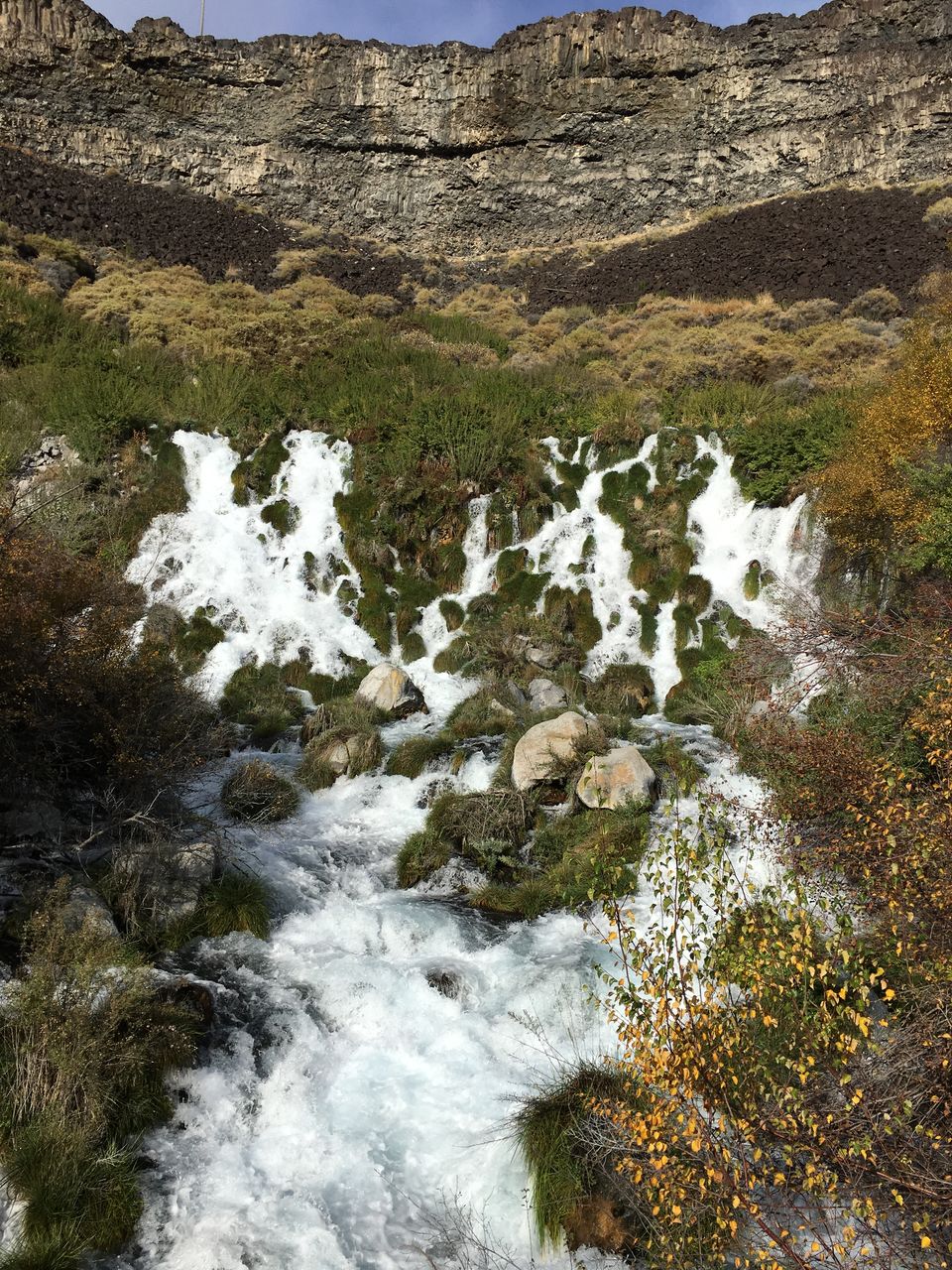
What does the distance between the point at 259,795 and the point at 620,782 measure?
4.71 metres

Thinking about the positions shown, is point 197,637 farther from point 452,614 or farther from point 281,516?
point 452,614

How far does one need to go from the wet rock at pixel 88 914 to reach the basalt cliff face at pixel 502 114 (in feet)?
139

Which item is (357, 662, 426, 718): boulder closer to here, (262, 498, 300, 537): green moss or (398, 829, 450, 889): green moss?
(398, 829, 450, 889): green moss

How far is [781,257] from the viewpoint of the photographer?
31391mm

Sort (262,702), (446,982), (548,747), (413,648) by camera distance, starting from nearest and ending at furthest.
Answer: (446,982) → (548,747) → (262,702) → (413,648)

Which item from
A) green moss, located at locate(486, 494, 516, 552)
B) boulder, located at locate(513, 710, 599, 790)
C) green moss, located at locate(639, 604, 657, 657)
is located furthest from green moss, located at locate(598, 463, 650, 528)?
boulder, located at locate(513, 710, 599, 790)

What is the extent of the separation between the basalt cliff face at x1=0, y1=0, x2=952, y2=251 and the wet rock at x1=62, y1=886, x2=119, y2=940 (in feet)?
139

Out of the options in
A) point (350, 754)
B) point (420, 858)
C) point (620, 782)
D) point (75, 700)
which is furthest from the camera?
point (350, 754)

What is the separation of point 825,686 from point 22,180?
3943 centimetres

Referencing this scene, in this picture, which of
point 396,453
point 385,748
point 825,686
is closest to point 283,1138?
point 385,748

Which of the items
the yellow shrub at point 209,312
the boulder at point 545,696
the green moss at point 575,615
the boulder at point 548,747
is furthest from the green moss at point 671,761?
the yellow shrub at point 209,312

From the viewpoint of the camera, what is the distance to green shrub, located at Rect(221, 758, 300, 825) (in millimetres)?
9398

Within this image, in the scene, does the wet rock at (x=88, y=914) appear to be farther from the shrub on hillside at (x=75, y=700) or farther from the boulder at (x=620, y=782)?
the boulder at (x=620, y=782)

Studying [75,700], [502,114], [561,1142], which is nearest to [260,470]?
[75,700]
